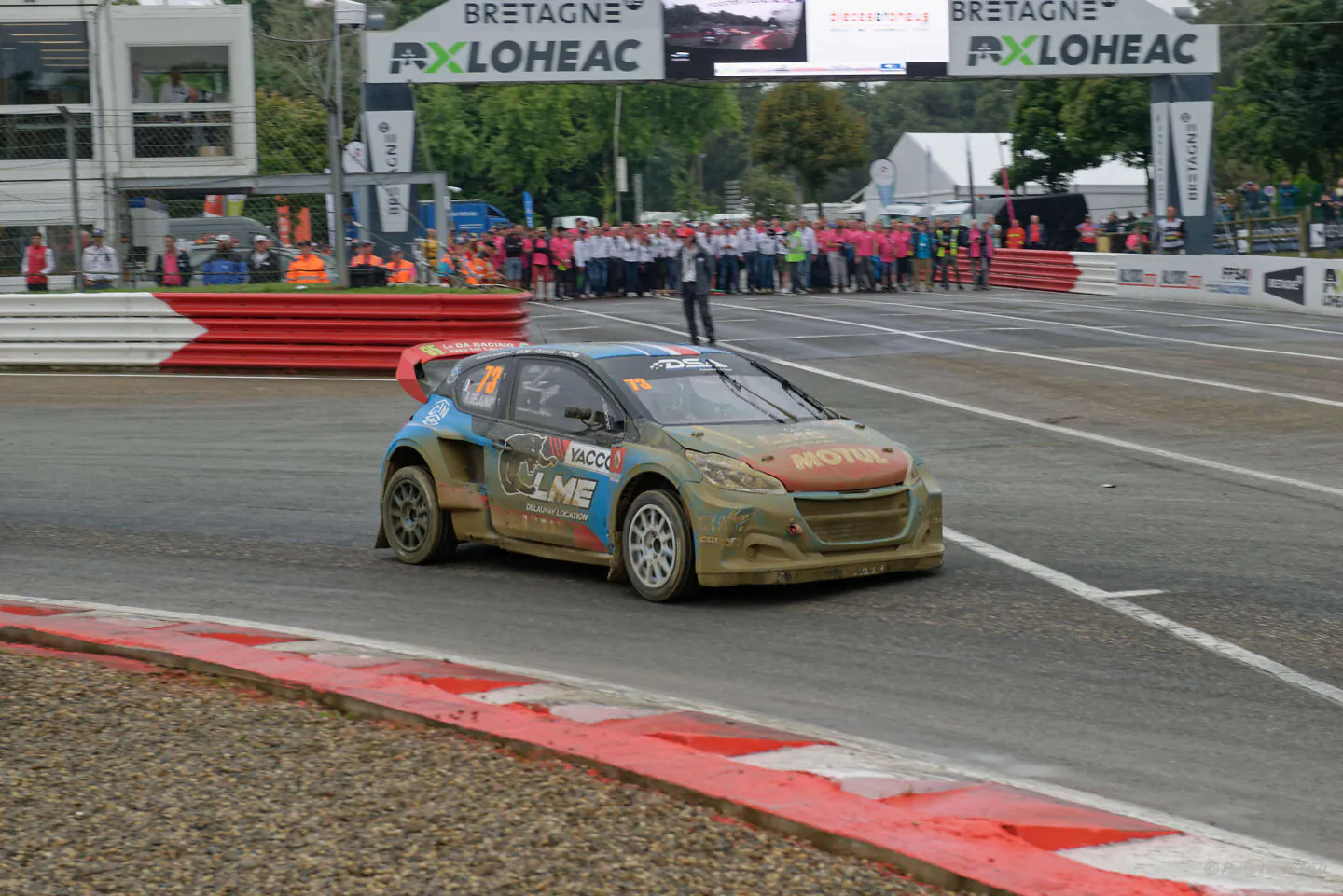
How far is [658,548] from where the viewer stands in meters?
8.62

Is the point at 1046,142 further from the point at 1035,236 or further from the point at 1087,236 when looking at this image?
the point at 1087,236

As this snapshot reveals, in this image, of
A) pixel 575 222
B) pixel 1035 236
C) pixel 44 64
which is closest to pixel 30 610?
pixel 44 64

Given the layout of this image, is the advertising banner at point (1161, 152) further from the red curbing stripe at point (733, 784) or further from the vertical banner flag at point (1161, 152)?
the red curbing stripe at point (733, 784)

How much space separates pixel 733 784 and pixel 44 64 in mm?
28493

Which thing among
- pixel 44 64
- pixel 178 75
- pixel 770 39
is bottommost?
pixel 178 75

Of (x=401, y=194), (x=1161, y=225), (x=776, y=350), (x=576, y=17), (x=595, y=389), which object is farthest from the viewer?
(x=1161, y=225)

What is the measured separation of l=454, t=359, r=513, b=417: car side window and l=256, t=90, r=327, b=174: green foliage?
35.4m

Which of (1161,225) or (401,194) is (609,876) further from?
(1161,225)

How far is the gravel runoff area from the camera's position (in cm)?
437

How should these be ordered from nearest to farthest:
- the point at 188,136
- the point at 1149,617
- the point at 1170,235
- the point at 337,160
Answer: the point at 1149,617, the point at 337,160, the point at 188,136, the point at 1170,235

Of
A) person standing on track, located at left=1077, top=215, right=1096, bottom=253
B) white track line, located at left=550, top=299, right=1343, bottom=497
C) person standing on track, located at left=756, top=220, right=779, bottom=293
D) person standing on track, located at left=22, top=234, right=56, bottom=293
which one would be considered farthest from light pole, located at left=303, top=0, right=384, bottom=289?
person standing on track, located at left=1077, top=215, right=1096, bottom=253

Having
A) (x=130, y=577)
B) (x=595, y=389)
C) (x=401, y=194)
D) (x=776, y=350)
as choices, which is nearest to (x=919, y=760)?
(x=595, y=389)

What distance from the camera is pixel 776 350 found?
23.5 metres

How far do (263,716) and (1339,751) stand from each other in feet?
12.9
